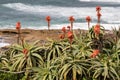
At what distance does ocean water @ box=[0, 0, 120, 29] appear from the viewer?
28369 mm

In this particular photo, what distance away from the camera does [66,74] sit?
12.3 m

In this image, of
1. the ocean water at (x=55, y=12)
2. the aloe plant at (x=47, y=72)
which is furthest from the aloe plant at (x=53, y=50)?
the ocean water at (x=55, y=12)

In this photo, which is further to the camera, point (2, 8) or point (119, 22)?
point (2, 8)

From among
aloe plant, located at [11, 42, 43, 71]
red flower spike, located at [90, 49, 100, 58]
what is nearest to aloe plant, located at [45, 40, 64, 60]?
aloe plant, located at [11, 42, 43, 71]

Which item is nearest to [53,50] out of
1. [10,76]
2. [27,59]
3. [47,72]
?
[27,59]

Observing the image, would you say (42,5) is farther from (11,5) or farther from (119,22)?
(119,22)

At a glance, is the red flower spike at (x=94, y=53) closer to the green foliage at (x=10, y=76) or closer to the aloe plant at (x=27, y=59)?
the aloe plant at (x=27, y=59)

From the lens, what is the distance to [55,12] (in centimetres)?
3384

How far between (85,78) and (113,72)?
749 millimetres

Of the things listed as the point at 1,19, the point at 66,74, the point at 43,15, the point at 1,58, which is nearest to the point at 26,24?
the point at 1,19

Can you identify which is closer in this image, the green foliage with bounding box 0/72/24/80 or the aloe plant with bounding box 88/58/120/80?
the aloe plant with bounding box 88/58/120/80

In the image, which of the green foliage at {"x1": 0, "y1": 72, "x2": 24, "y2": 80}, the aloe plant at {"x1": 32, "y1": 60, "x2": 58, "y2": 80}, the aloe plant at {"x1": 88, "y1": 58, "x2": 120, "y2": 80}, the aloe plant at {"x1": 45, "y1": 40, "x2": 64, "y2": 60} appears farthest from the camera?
the aloe plant at {"x1": 45, "y1": 40, "x2": 64, "y2": 60}

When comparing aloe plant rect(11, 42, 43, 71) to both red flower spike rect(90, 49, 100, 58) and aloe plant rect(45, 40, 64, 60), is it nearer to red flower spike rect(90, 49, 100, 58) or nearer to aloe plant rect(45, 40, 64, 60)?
aloe plant rect(45, 40, 64, 60)

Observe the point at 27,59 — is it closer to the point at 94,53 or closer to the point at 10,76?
the point at 10,76
